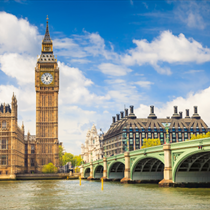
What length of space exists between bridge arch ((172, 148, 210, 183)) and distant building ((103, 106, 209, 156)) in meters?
86.3

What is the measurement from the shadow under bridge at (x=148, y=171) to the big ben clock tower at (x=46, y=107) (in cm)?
8365

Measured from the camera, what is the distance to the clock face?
523ft

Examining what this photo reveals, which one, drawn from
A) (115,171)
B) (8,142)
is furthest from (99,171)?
(8,142)

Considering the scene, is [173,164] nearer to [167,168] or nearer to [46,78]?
[167,168]

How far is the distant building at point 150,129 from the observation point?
146 meters

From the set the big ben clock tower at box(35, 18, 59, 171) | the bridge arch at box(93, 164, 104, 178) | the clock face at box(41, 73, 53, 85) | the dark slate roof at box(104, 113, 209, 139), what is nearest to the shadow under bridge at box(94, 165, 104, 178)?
the bridge arch at box(93, 164, 104, 178)

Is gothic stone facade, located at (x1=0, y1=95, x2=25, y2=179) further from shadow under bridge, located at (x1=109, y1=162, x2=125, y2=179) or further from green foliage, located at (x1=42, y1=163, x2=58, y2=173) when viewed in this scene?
shadow under bridge, located at (x1=109, y1=162, x2=125, y2=179)

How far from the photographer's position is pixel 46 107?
156875 mm

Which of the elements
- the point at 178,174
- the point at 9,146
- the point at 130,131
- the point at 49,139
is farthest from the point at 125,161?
the point at 49,139

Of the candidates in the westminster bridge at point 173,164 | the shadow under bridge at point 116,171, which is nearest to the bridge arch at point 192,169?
the westminster bridge at point 173,164

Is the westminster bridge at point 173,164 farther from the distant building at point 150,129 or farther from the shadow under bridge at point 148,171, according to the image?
the distant building at point 150,129

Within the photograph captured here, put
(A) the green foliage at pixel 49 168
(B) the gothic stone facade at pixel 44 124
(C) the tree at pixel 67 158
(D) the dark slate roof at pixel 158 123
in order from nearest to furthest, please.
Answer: (A) the green foliage at pixel 49 168
(D) the dark slate roof at pixel 158 123
(B) the gothic stone facade at pixel 44 124
(C) the tree at pixel 67 158

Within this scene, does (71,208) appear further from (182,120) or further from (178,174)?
(182,120)

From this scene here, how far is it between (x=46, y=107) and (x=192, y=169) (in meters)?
108
